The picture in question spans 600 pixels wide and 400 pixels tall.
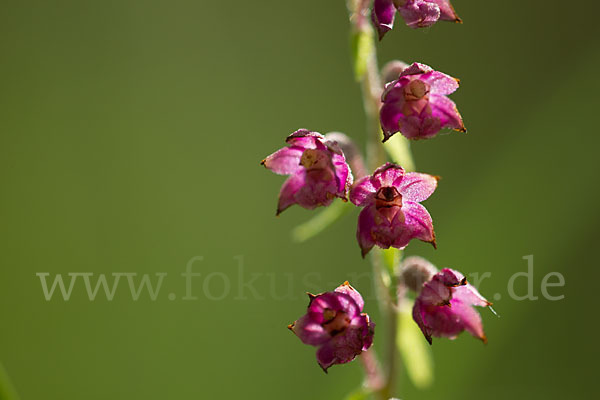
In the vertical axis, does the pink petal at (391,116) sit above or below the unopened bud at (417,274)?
above

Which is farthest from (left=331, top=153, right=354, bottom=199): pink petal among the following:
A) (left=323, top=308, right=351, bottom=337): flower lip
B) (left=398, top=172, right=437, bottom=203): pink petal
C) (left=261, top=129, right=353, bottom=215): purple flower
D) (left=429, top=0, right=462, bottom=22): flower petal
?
(left=429, top=0, right=462, bottom=22): flower petal

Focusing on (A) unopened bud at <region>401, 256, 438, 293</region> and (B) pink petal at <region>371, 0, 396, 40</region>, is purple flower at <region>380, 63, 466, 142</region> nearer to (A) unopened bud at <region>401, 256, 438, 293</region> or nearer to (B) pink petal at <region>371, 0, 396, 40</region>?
(B) pink petal at <region>371, 0, 396, 40</region>

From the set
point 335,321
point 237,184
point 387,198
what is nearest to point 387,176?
point 387,198

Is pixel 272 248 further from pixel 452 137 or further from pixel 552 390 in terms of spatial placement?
pixel 552 390

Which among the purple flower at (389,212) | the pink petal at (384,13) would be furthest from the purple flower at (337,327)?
the pink petal at (384,13)

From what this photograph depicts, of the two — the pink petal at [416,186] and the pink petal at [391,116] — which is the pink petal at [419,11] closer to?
the pink petal at [391,116]

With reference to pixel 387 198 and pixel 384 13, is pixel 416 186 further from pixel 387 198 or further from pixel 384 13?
pixel 384 13

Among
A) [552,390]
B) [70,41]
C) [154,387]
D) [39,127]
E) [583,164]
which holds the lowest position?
[552,390]

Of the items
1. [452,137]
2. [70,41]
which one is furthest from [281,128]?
[70,41]
